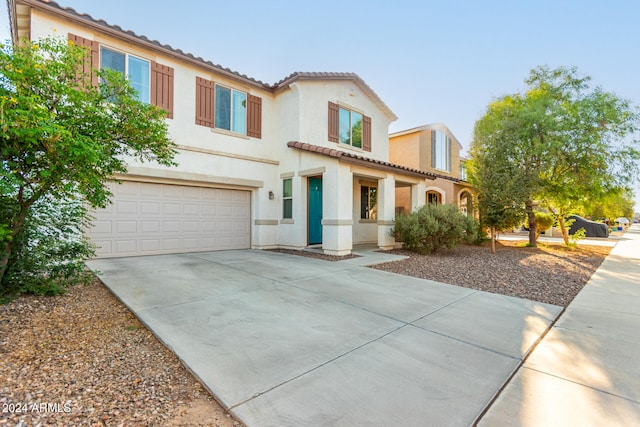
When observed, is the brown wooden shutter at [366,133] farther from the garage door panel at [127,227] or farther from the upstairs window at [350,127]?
the garage door panel at [127,227]

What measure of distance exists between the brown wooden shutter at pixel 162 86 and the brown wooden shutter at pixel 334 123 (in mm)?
5784

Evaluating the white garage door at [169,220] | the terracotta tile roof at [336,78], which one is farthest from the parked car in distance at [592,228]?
the white garage door at [169,220]

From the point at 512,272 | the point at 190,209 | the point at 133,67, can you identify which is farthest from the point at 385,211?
the point at 133,67

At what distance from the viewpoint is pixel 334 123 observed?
39.9 feet

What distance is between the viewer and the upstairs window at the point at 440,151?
1712 centimetres

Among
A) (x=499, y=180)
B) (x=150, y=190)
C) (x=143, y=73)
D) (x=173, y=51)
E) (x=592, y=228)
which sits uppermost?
(x=173, y=51)

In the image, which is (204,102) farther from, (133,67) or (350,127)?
(350,127)

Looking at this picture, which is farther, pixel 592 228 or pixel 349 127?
pixel 592 228

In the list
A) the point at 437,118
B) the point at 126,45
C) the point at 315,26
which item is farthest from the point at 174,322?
the point at 437,118

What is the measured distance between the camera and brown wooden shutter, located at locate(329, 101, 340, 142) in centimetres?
1200

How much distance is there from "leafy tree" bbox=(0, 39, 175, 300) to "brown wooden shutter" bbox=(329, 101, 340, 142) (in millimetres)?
8085

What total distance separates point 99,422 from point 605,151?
646 inches

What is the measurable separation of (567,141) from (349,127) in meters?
8.63

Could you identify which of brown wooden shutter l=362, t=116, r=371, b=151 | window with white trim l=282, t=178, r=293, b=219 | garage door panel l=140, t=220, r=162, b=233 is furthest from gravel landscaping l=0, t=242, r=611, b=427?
brown wooden shutter l=362, t=116, r=371, b=151
